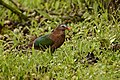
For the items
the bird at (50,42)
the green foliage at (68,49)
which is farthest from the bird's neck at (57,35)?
the green foliage at (68,49)

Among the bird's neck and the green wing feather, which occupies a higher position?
the bird's neck

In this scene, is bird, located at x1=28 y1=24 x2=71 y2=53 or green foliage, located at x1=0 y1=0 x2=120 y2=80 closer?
A: green foliage, located at x1=0 y1=0 x2=120 y2=80

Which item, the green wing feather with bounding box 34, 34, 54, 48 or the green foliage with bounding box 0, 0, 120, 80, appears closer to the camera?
the green foliage with bounding box 0, 0, 120, 80

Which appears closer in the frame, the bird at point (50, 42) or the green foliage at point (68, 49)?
the green foliage at point (68, 49)

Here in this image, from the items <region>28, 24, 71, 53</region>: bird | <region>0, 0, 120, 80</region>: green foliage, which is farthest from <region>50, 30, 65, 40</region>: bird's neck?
<region>0, 0, 120, 80</region>: green foliage

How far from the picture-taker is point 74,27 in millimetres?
8039

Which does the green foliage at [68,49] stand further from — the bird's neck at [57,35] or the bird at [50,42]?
the bird's neck at [57,35]

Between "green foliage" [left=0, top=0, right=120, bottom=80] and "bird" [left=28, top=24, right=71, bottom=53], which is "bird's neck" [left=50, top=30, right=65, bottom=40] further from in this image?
"green foliage" [left=0, top=0, right=120, bottom=80]

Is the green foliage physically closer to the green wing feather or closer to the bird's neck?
the green wing feather

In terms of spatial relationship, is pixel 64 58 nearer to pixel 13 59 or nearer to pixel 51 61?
pixel 51 61

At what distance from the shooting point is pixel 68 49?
6973mm

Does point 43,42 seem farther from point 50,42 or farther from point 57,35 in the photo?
point 57,35

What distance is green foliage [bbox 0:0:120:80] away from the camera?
6.17 m

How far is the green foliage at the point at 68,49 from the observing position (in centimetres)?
617
